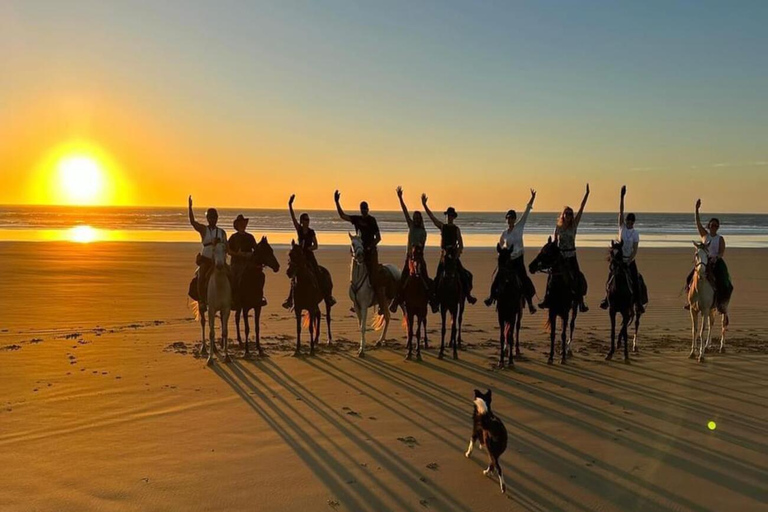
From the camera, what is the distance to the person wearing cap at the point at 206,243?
989cm

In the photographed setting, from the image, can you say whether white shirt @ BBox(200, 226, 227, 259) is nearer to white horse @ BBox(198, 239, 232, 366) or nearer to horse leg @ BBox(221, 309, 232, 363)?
white horse @ BBox(198, 239, 232, 366)

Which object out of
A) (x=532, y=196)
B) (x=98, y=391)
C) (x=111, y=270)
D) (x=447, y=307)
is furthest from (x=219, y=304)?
(x=111, y=270)

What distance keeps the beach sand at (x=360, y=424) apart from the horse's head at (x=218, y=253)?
68.7 inches

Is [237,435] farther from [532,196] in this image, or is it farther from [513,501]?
[532,196]

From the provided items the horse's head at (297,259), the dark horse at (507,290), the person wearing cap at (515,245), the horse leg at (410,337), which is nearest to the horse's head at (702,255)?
the person wearing cap at (515,245)

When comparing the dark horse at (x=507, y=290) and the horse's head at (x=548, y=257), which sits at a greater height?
the horse's head at (x=548, y=257)

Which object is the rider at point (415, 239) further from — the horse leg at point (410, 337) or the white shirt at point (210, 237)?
the white shirt at point (210, 237)

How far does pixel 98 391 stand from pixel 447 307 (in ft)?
18.7

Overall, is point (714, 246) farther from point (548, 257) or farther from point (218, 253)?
point (218, 253)

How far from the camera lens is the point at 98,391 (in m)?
8.33

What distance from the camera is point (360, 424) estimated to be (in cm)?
727

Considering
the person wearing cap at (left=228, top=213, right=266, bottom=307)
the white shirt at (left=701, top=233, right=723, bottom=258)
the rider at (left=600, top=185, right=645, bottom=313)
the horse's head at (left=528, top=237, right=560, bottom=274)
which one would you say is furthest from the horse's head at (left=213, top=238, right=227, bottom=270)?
the white shirt at (left=701, top=233, right=723, bottom=258)

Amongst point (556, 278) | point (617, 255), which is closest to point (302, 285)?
point (556, 278)

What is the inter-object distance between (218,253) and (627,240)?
285 inches
